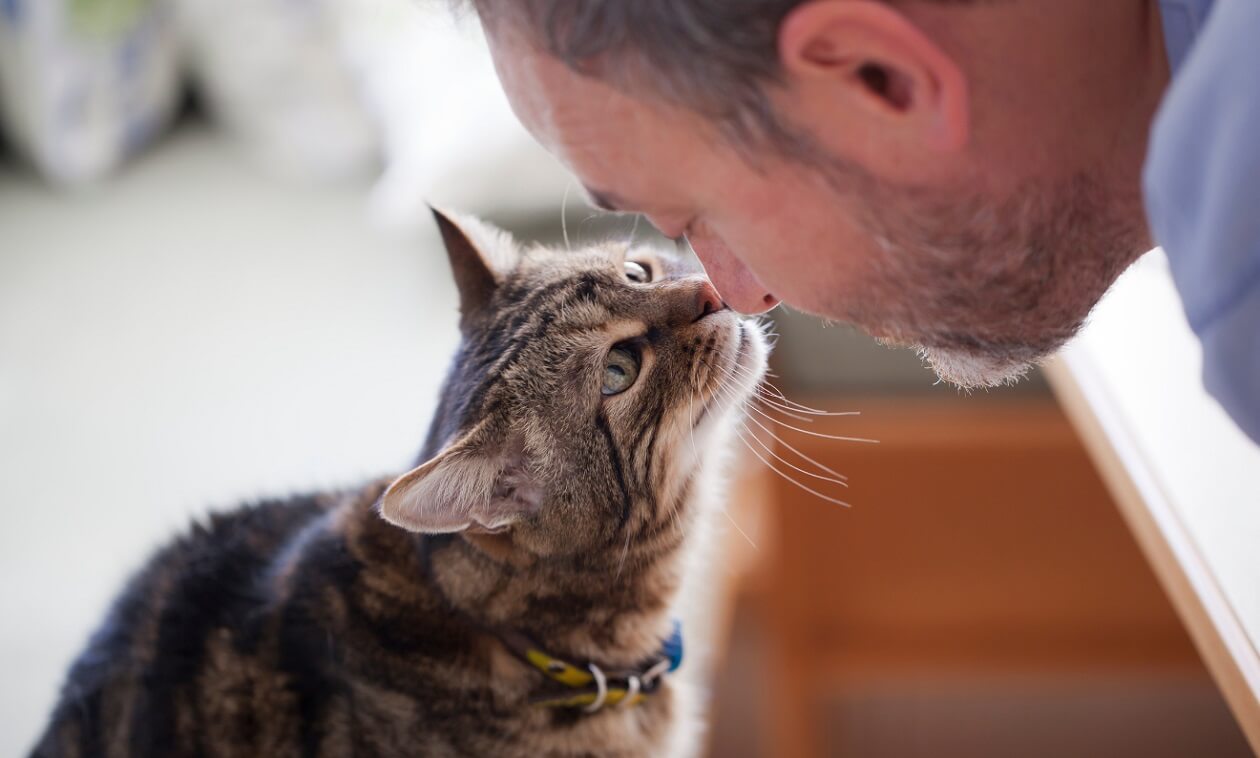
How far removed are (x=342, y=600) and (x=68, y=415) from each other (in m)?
0.94

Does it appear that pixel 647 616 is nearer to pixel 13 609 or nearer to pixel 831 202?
pixel 831 202

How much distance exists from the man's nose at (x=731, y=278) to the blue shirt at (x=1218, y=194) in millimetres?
332

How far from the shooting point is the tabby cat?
1.09m

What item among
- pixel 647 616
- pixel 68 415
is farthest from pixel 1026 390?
pixel 68 415

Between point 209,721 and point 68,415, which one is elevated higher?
point 68,415

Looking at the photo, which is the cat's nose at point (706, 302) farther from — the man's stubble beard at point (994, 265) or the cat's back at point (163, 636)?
the cat's back at point (163, 636)

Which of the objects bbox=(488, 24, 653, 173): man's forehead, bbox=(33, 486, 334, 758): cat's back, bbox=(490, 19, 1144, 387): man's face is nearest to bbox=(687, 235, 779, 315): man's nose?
bbox=(490, 19, 1144, 387): man's face

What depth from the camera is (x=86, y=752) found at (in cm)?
110

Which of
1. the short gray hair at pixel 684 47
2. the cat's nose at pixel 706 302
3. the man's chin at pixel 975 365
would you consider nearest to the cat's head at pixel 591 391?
the cat's nose at pixel 706 302

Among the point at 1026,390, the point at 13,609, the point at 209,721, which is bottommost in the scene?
A: the point at 1026,390

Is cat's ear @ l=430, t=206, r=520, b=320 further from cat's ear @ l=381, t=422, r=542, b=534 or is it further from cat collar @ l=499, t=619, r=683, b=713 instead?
cat collar @ l=499, t=619, r=683, b=713

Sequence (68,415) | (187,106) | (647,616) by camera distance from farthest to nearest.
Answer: (187,106)
(68,415)
(647,616)

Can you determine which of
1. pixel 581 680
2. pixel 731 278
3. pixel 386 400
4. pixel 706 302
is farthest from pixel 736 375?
pixel 386 400

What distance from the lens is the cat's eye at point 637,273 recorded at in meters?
1.21
